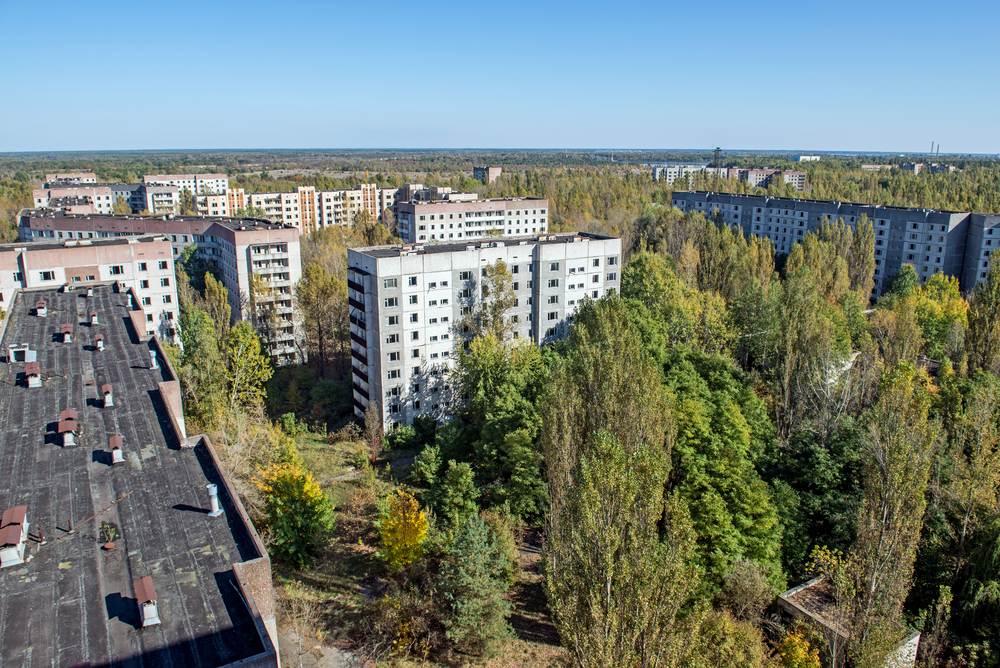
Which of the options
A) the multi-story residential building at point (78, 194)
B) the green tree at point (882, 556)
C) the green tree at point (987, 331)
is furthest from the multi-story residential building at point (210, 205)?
the green tree at point (882, 556)

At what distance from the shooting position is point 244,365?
35.7 meters

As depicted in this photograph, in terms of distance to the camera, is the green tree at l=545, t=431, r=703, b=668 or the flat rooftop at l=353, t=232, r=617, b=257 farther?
the flat rooftop at l=353, t=232, r=617, b=257

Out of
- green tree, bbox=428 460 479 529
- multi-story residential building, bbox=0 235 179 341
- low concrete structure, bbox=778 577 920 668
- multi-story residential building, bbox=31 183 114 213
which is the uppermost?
multi-story residential building, bbox=31 183 114 213

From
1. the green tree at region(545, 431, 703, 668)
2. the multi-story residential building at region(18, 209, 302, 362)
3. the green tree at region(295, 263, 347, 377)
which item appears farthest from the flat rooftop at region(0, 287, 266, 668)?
the multi-story residential building at region(18, 209, 302, 362)

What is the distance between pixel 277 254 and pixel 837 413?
43.7 metres

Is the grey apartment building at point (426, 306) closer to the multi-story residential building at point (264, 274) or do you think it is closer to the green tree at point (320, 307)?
the green tree at point (320, 307)

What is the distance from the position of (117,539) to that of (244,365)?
22394 mm

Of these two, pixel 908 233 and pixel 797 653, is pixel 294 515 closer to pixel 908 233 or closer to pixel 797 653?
pixel 797 653

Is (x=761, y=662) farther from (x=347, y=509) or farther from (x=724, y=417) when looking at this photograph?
(x=347, y=509)

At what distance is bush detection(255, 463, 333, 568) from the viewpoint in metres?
23.8

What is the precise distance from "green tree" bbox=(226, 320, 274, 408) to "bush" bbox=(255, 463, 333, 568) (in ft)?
39.1

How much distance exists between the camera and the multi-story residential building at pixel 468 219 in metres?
85.4

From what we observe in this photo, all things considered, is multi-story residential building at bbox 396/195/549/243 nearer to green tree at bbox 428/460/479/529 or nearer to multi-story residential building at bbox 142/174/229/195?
green tree at bbox 428/460/479/529

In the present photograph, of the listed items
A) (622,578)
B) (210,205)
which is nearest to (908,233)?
(622,578)
